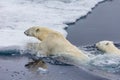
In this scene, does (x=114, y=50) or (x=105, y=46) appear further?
(x=105, y=46)

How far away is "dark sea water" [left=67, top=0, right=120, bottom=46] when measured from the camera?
10.2 metres

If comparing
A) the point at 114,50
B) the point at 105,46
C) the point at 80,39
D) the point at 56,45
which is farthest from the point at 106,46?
the point at 80,39

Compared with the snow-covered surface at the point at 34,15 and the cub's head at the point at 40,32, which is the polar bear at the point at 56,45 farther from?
the snow-covered surface at the point at 34,15

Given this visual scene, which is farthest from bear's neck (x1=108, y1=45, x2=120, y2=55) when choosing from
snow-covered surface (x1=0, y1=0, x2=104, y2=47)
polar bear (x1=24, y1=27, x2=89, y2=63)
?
snow-covered surface (x1=0, y1=0, x2=104, y2=47)

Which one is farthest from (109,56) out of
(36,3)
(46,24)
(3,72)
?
(36,3)

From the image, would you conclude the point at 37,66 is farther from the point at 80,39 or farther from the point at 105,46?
the point at 80,39

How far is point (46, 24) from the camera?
36.2ft

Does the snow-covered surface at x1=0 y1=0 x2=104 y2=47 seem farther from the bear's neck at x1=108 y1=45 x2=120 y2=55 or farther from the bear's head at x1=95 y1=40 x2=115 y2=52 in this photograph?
the bear's neck at x1=108 y1=45 x2=120 y2=55

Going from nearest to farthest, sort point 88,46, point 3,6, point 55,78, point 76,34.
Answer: point 55,78, point 88,46, point 76,34, point 3,6

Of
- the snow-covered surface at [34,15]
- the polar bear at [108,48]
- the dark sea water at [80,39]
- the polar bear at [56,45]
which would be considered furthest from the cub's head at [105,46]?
the snow-covered surface at [34,15]

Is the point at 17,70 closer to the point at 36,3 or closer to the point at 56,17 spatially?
the point at 56,17

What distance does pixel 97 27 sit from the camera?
36.8ft

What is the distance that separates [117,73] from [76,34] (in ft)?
9.49

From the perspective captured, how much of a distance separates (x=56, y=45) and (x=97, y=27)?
2735 millimetres
